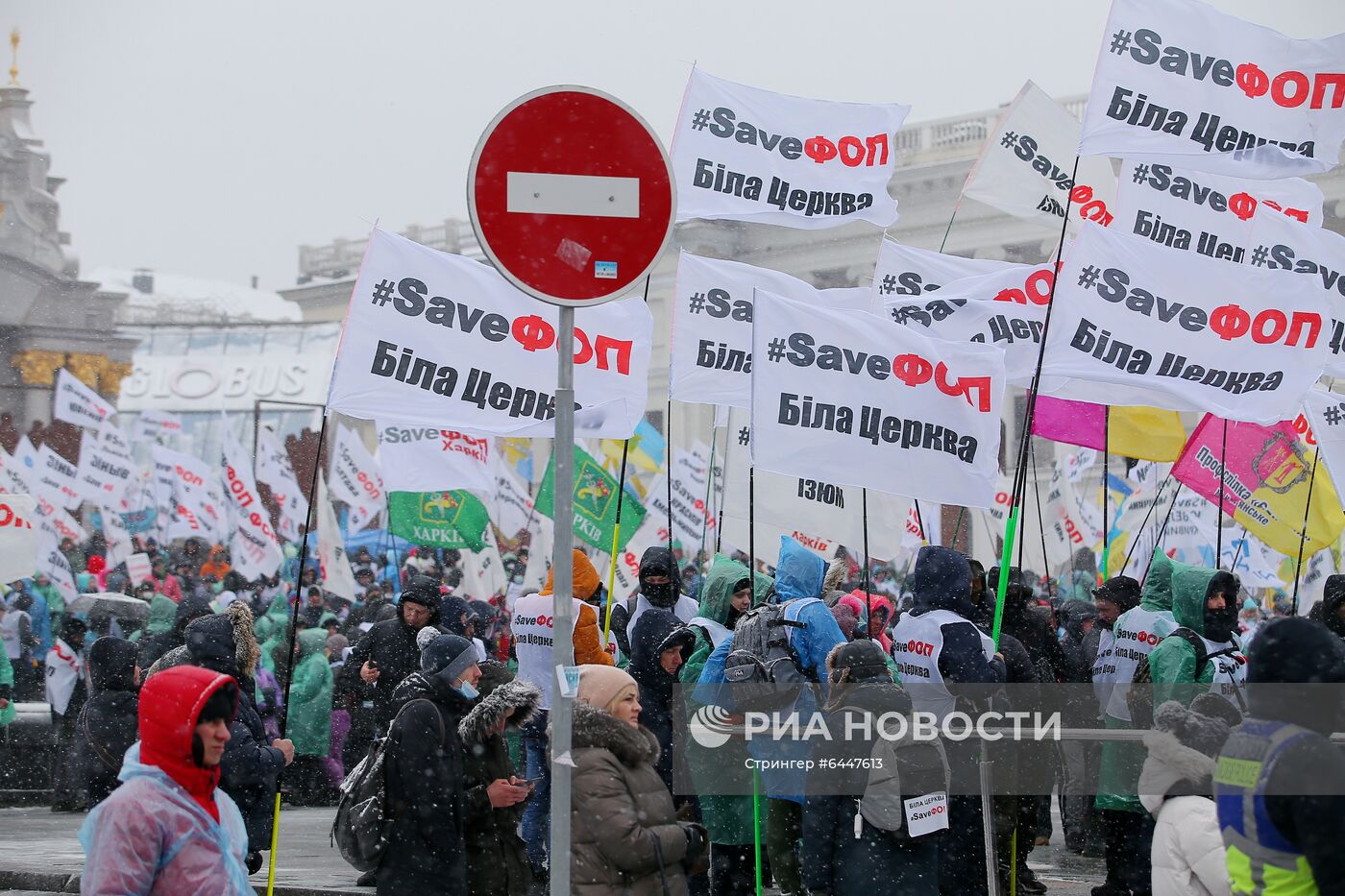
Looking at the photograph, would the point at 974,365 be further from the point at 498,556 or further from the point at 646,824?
the point at 498,556

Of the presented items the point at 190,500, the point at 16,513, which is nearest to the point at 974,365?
the point at 16,513

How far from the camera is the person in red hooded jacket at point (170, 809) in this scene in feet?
12.6

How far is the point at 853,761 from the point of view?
625 centimetres

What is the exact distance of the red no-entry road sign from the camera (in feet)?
14.1

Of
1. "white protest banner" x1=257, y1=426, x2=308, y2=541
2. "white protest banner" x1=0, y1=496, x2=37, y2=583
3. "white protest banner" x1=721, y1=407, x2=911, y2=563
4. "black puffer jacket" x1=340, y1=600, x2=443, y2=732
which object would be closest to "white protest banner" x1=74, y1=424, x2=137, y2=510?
"white protest banner" x1=257, y1=426, x2=308, y2=541

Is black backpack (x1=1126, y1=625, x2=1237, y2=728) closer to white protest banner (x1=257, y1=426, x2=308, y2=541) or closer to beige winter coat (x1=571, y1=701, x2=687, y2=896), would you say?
beige winter coat (x1=571, y1=701, x2=687, y2=896)

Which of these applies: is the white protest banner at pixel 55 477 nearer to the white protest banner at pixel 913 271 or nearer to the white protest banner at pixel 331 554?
the white protest banner at pixel 331 554

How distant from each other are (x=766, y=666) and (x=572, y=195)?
3296mm

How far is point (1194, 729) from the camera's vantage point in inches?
213

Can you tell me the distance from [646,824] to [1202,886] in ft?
5.59

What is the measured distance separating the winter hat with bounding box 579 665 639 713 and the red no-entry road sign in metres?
1.42

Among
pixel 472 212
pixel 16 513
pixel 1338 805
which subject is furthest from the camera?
→ pixel 16 513

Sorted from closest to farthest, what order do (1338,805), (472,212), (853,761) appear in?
(1338,805) < (472,212) < (853,761)

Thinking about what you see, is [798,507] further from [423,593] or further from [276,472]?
[276,472]
